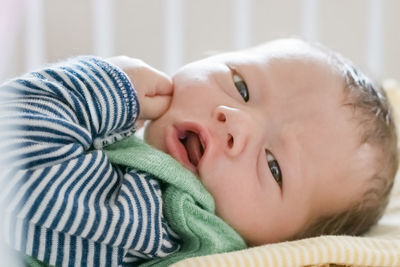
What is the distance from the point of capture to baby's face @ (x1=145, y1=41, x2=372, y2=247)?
770 millimetres

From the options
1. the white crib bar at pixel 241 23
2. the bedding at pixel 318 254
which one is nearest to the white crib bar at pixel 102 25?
the white crib bar at pixel 241 23

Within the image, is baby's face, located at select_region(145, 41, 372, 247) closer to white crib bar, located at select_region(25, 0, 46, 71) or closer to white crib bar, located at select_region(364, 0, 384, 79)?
white crib bar, located at select_region(25, 0, 46, 71)

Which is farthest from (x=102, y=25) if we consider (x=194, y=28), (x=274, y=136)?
(x=274, y=136)

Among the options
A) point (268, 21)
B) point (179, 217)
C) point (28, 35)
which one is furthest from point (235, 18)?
point (179, 217)

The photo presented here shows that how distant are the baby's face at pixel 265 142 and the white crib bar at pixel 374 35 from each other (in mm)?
681

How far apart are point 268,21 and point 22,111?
102cm

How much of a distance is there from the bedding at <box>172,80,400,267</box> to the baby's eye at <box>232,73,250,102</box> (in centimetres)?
20

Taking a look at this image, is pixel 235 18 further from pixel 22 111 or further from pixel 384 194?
pixel 22 111

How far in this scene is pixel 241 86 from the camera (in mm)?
850

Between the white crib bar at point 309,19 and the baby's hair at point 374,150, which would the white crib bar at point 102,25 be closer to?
the white crib bar at point 309,19

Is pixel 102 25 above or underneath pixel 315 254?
above

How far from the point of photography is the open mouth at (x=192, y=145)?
31.3 inches

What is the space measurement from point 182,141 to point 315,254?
21 cm

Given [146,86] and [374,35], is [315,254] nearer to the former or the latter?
[146,86]
